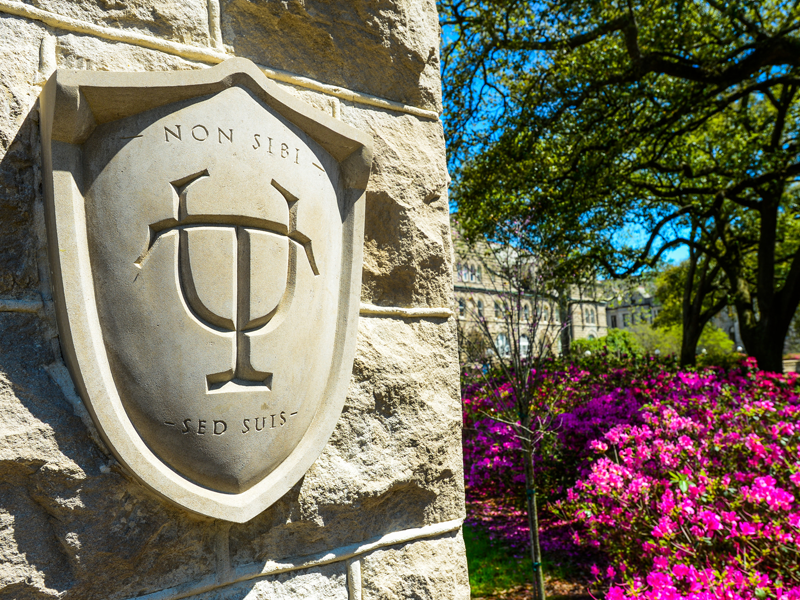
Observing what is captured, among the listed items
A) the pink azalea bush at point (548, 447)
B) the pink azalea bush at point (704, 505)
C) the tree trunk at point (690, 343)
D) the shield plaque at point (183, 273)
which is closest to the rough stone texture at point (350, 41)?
the shield plaque at point (183, 273)

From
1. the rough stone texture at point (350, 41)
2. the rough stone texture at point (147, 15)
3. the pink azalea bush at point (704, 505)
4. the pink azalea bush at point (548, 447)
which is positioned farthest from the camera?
the pink azalea bush at point (548, 447)

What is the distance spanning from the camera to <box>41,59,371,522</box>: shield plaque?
115 cm

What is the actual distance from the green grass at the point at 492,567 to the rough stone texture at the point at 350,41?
4.24 m

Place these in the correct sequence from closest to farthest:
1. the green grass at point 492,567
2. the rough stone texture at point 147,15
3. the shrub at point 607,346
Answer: the rough stone texture at point 147,15 < the green grass at point 492,567 < the shrub at point 607,346

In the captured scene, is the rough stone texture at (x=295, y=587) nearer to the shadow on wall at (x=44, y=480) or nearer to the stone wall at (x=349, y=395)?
the stone wall at (x=349, y=395)

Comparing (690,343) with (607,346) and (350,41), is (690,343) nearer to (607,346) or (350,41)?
(607,346)

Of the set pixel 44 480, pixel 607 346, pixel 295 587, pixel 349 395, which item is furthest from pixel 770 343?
pixel 44 480

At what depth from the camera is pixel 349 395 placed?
5.05 ft

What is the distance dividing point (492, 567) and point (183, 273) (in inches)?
189

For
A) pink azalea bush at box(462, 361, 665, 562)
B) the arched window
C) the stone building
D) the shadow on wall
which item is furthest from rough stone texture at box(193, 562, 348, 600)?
pink azalea bush at box(462, 361, 665, 562)

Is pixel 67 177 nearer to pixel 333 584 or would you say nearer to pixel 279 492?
pixel 279 492

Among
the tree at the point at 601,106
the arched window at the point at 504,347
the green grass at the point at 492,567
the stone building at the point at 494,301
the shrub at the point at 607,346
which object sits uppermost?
the tree at the point at 601,106

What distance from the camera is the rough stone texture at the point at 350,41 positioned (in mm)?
1493

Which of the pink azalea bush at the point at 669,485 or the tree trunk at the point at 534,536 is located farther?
the tree trunk at the point at 534,536
